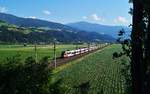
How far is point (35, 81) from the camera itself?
36.2 feet

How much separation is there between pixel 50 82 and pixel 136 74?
3.21m

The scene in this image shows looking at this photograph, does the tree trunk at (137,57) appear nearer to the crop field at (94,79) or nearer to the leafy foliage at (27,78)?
the crop field at (94,79)

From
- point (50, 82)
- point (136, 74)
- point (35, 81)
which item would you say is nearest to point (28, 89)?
point (35, 81)

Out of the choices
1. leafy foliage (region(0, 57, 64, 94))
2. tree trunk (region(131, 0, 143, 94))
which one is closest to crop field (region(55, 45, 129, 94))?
leafy foliage (region(0, 57, 64, 94))

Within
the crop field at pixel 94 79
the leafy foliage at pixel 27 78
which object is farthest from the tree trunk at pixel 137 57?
the leafy foliage at pixel 27 78

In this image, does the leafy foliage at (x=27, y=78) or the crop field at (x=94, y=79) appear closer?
the leafy foliage at (x=27, y=78)

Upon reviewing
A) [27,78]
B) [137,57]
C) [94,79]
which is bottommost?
[94,79]

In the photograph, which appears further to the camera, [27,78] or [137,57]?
[27,78]

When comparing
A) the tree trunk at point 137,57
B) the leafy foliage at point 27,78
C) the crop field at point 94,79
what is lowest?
the crop field at point 94,79

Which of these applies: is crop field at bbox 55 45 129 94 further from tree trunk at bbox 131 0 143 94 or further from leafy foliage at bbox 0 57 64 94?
tree trunk at bbox 131 0 143 94

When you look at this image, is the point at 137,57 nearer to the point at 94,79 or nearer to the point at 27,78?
the point at 27,78

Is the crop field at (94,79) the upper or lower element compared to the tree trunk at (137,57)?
lower

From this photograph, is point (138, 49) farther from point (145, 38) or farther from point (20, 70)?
point (20, 70)

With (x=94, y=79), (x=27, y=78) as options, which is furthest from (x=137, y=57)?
(x=94, y=79)
